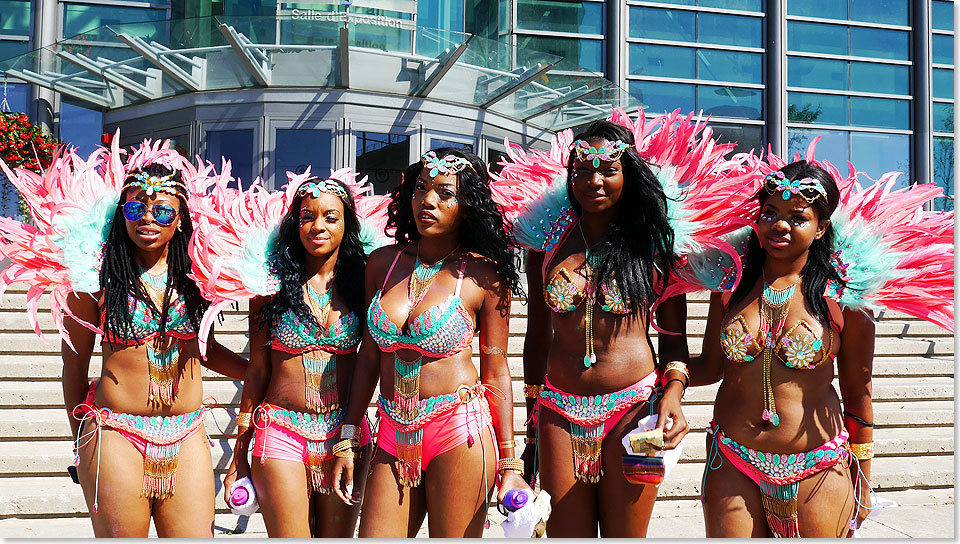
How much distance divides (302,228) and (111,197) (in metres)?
0.90

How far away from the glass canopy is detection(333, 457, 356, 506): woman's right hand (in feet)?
27.8

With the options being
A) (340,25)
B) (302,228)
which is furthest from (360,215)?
(340,25)

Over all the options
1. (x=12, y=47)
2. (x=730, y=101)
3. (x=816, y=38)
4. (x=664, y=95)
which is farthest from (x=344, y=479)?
(x=816, y=38)

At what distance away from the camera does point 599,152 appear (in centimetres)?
292

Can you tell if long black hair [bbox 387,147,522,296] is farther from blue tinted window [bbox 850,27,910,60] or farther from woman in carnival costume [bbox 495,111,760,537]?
blue tinted window [bbox 850,27,910,60]

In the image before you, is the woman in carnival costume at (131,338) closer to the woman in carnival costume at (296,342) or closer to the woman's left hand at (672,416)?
the woman in carnival costume at (296,342)

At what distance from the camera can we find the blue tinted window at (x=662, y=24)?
1562 centimetres

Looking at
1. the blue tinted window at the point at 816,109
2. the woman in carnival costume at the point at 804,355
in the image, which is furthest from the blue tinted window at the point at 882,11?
the woman in carnival costume at the point at 804,355

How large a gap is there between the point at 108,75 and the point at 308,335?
9754 millimetres

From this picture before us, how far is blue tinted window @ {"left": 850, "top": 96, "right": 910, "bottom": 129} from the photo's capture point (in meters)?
A: 16.3

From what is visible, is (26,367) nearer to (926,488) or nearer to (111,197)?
(111,197)

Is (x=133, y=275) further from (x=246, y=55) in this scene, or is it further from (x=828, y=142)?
(x=828, y=142)

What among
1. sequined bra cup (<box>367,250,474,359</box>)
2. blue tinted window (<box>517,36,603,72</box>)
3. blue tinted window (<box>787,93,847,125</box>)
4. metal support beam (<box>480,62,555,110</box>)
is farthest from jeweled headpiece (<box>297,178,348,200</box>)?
blue tinted window (<box>787,93,847,125</box>)

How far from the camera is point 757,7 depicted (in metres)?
16.0
